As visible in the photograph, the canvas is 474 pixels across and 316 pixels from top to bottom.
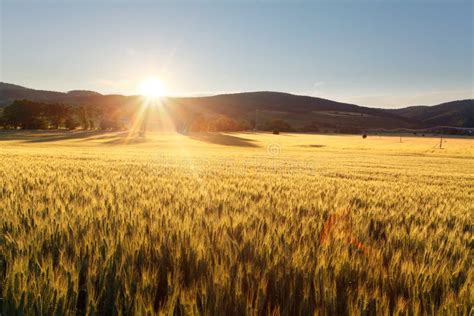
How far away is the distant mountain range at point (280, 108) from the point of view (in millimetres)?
144625

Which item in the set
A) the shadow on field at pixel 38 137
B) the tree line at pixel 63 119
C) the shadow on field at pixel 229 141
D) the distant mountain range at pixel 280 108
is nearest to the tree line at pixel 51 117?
the tree line at pixel 63 119

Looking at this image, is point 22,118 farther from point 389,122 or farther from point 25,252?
point 389,122

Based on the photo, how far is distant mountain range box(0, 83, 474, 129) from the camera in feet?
474

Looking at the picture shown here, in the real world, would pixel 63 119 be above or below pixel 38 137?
above

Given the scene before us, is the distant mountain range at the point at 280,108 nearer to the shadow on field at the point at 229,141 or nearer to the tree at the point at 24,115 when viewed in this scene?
the tree at the point at 24,115

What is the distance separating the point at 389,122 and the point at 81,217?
16669cm

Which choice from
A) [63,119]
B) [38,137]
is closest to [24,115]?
[63,119]

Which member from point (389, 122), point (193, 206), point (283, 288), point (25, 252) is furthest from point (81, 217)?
point (389, 122)

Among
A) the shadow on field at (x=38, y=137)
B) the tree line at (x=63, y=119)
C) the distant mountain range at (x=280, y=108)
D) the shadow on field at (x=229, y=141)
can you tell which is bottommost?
the shadow on field at (x=229, y=141)

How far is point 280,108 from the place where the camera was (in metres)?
169

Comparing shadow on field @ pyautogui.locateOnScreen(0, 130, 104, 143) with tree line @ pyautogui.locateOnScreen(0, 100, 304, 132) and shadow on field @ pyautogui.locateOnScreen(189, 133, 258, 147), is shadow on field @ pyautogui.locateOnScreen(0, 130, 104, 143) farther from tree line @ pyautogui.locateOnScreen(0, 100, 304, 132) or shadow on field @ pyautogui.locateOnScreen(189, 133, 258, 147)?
shadow on field @ pyautogui.locateOnScreen(189, 133, 258, 147)

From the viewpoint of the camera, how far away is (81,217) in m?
2.91

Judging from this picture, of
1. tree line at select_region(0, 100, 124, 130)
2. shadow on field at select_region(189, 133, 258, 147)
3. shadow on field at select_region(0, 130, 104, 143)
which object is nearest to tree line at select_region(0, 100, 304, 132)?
tree line at select_region(0, 100, 124, 130)

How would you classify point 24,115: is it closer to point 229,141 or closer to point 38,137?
point 38,137
